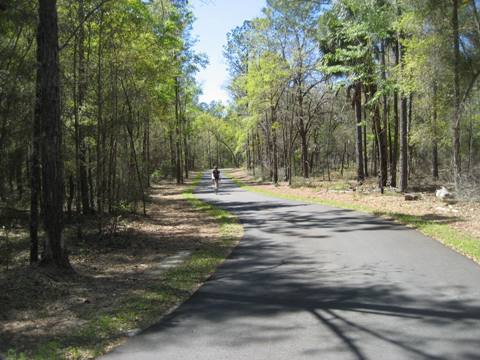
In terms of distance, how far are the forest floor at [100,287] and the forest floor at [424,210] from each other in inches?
208

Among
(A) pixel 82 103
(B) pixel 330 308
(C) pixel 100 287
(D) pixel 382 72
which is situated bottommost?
(C) pixel 100 287

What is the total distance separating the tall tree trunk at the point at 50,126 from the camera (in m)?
8.53

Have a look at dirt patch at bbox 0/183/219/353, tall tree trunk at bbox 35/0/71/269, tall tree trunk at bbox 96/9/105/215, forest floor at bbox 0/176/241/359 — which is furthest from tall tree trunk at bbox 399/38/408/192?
tall tree trunk at bbox 35/0/71/269

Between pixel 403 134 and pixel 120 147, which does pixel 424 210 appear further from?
pixel 120 147

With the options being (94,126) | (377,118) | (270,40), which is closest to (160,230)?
(94,126)

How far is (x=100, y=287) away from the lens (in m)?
8.29

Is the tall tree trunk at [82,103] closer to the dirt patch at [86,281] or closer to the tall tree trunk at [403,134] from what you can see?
the dirt patch at [86,281]

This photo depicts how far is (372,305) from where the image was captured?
6281 millimetres

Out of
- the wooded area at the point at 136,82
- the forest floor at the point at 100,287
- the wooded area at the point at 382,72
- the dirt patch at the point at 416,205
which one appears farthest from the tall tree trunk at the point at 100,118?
the wooded area at the point at 382,72

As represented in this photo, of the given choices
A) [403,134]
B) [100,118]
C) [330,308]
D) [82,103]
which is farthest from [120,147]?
[403,134]

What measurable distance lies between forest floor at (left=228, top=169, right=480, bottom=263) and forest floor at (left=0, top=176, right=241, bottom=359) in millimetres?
5282

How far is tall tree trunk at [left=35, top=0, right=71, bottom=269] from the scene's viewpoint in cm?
853

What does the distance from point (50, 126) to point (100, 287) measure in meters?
3.12

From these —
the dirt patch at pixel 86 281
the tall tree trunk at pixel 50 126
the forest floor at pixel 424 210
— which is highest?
the tall tree trunk at pixel 50 126
